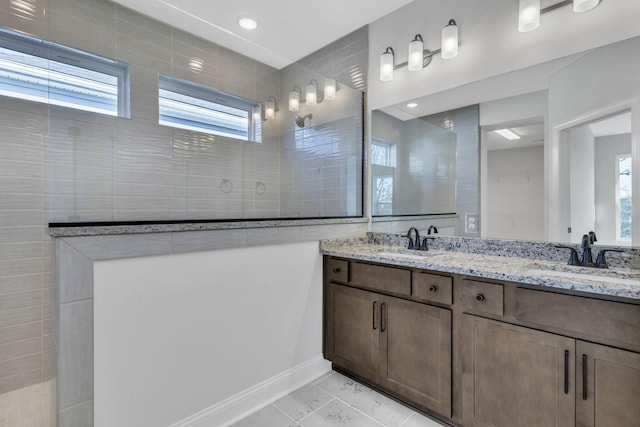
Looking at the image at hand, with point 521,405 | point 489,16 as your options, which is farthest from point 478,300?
point 489,16

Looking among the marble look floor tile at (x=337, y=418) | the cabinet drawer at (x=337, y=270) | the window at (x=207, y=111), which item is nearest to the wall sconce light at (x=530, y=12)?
the cabinet drawer at (x=337, y=270)

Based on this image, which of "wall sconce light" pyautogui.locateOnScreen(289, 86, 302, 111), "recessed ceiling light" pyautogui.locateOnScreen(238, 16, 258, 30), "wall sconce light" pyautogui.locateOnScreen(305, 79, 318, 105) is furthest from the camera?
"wall sconce light" pyautogui.locateOnScreen(289, 86, 302, 111)

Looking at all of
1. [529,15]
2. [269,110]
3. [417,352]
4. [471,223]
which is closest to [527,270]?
[471,223]

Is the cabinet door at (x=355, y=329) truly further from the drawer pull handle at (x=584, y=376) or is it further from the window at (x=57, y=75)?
the window at (x=57, y=75)

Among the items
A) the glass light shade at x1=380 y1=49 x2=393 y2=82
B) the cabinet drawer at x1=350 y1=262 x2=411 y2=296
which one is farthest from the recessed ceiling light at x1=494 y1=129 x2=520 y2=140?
the cabinet drawer at x1=350 y1=262 x2=411 y2=296

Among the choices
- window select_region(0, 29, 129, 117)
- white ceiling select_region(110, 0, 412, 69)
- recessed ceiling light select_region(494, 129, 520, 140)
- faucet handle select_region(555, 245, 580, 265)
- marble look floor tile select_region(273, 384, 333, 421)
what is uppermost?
white ceiling select_region(110, 0, 412, 69)

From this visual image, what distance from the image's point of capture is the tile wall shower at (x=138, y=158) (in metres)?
1.82

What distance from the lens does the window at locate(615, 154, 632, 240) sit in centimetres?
143

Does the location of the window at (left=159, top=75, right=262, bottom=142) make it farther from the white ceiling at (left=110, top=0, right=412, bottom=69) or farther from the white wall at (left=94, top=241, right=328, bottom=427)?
the white wall at (left=94, top=241, right=328, bottom=427)

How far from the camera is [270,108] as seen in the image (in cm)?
296

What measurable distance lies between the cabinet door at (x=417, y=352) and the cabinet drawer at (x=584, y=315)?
1.20ft

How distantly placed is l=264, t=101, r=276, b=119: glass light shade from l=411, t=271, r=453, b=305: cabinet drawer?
2.12 m

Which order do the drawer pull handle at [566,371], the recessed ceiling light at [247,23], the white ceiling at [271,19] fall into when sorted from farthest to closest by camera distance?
the recessed ceiling light at [247,23], the white ceiling at [271,19], the drawer pull handle at [566,371]

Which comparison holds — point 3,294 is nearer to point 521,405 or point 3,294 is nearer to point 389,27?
point 521,405
